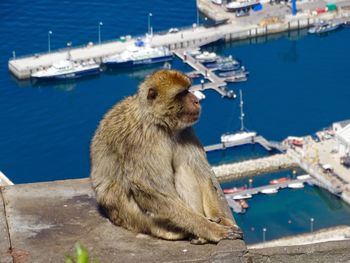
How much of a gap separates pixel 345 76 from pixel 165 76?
139ft

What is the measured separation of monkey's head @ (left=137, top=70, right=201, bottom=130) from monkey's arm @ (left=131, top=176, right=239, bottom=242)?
357mm

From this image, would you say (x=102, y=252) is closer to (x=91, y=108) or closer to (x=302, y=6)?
(x=91, y=108)

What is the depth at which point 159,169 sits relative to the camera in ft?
19.3

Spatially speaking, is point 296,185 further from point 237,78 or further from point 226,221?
point 226,221

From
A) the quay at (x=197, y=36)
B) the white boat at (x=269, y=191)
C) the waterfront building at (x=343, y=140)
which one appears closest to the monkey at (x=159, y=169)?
the white boat at (x=269, y=191)

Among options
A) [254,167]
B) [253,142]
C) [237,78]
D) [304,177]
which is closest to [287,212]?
[304,177]

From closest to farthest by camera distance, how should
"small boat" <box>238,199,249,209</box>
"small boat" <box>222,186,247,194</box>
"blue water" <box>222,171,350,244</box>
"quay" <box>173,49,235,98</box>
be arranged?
"blue water" <box>222,171,350,244</box>, "small boat" <box>238,199,249,209</box>, "small boat" <box>222,186,247,194</box>, "quay" <box>173,49,235,98</box>

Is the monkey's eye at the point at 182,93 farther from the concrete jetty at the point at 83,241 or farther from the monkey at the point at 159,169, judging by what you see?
the concrete jetty at the point at 83,241

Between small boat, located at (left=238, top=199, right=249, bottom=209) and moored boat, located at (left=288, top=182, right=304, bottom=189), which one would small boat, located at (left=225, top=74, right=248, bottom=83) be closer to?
moored boat, located at (left=288, top=182, right=304, bottom=189)

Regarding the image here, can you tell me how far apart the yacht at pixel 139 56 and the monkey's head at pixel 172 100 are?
1739 inches

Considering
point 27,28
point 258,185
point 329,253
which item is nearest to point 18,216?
point 329,253

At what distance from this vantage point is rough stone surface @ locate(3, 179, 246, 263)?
5574 mm

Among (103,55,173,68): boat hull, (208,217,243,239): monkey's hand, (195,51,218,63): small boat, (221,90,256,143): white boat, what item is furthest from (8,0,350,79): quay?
(208,217,243,239): monkey's hand

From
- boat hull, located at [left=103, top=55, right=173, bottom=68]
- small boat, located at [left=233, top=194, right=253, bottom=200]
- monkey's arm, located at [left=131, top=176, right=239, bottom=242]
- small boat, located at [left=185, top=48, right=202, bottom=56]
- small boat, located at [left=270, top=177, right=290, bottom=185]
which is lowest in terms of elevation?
small boat, located at [left=233, top=194, right=253, bottom=200]
